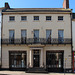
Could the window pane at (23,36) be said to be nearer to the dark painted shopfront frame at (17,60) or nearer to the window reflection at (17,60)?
the dark painted shopfront frame at (17,60)

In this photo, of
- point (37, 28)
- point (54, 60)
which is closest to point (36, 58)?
point (54, 60)

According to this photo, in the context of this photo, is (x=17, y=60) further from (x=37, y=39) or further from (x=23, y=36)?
(x=37, y=39)

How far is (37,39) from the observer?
23.0 m

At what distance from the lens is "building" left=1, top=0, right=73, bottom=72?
22.6m

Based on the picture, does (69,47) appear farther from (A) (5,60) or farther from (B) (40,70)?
(A) (5,60)

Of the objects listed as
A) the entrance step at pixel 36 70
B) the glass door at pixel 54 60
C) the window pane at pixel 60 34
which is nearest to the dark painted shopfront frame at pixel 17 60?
the entrance step at pixel 36 70

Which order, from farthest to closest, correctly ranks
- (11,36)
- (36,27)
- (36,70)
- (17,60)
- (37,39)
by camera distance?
(11,36) < (36,27) < (17,60) < (37,39) < (36,70)

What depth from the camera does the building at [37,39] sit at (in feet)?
74.1

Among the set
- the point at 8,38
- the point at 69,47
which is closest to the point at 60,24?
the point at 69,47

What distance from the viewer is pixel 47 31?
2327 cm

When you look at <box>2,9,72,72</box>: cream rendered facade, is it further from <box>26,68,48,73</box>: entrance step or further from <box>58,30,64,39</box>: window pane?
<box>26,68,48,73</box>: entrance step

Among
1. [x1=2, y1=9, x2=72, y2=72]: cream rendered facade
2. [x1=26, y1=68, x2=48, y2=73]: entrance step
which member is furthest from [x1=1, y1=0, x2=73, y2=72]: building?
[x1=26, y1=68, x2=48, y2=73]: entrance step

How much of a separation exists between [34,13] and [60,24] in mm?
5031

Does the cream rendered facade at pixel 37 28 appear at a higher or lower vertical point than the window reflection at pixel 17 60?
higher
